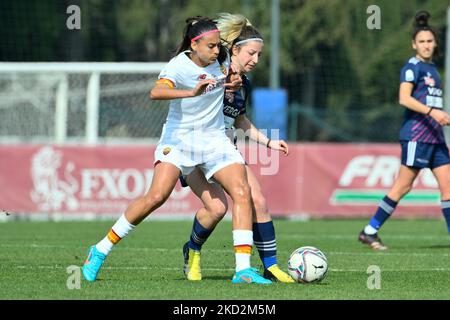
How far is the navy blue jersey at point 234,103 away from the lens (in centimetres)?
842

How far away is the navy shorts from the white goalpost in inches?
325

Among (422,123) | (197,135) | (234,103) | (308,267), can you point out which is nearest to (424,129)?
(422,123)

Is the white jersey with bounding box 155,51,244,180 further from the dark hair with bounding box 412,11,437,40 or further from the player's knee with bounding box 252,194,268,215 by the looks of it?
the dark hair with bounding box 412,11,437,40

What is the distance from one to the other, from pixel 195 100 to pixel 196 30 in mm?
522

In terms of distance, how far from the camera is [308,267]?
7.90 m

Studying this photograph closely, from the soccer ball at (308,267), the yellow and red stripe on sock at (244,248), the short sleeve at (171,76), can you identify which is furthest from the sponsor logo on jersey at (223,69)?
the soccer ball at (308,267)

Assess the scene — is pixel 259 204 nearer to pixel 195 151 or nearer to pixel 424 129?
Result: pixel 195 151

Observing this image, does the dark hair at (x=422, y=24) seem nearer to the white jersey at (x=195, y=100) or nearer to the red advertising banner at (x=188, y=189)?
the white jersey at (x=195, y=100)

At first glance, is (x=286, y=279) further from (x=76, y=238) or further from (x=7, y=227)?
(x=7, y=227)

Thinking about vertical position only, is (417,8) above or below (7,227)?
above

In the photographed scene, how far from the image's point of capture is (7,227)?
50.7 ft
